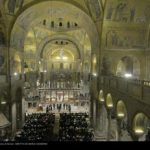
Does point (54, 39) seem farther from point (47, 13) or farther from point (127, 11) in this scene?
point (127, 11)

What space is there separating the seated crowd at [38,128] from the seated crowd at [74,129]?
1133 millimetres

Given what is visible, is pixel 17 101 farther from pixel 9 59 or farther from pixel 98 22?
pixel 98 22

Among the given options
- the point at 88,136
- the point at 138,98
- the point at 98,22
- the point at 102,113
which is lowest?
the point at 88,136

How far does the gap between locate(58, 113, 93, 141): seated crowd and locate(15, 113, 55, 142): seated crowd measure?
1.13 metres

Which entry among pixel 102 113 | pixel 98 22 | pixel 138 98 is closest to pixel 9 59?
pixel 98 22

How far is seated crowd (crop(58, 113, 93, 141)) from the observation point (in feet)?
68.2

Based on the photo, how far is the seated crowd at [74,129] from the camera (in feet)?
68.2

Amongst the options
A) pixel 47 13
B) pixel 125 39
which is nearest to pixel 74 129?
pixel 125 39

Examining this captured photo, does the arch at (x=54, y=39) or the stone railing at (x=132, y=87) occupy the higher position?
the arch at (x=54, y=39)

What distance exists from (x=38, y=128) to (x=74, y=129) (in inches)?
140

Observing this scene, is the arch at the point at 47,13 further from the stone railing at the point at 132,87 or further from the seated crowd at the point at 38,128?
the seated crowd at the point at 38,128

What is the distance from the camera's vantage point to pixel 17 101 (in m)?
25.6

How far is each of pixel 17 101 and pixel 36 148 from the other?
23933 millimetres

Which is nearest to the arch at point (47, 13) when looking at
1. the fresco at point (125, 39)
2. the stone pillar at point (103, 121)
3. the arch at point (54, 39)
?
the fresco at point (125, 39)
